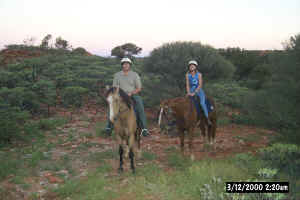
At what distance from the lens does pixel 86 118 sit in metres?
12.6

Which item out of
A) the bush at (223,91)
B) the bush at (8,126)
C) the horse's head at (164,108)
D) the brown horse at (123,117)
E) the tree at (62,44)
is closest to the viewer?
the brown horse at (123,117)

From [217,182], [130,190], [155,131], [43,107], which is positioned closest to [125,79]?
[130,190]

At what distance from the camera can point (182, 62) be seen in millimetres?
11281

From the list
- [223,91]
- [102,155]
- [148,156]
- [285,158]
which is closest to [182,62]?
[223,91]

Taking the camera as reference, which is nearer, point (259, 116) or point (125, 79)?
point (125, 79)

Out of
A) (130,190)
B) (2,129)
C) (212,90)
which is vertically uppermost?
(212,90)

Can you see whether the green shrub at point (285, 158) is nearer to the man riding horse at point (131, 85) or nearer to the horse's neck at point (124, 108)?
the man riding horse at point (131, 85)

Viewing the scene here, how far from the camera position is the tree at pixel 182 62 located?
1141 cm

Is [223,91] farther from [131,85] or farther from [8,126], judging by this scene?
[8,126]

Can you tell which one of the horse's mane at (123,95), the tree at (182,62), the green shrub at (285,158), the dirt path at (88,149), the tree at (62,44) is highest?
the tree at (62,44)

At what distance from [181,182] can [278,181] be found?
1.95 m

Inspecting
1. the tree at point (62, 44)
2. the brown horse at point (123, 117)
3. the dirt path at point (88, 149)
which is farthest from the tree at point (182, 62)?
the tree at point (62, 44)

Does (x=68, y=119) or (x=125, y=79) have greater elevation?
(x=125, y=79)

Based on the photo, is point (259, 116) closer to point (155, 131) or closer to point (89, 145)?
point (155, 131)
